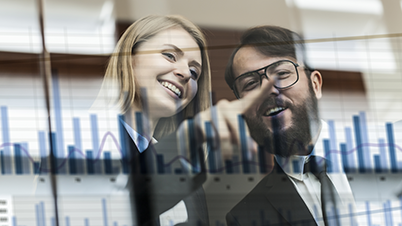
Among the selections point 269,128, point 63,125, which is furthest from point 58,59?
point 269,128

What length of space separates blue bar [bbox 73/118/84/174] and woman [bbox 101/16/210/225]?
106 millimetres

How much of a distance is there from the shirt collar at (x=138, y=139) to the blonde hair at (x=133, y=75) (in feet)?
0.10

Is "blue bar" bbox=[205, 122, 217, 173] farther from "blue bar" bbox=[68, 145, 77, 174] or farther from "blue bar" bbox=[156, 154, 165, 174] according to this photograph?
"blue bar" bbox=[68, 145, 77, 174]

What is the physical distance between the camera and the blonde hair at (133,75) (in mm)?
1108

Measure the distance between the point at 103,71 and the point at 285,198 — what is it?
595 millimetres

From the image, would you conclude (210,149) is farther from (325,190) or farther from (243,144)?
(325,190)

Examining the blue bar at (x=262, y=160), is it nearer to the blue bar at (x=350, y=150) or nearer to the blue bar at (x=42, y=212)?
the blue bar at (x=350, y=150)

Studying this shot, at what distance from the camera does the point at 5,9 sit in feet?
3.79

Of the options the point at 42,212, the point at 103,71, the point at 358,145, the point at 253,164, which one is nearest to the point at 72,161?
the point at 42,212

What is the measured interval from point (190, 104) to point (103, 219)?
37 cm

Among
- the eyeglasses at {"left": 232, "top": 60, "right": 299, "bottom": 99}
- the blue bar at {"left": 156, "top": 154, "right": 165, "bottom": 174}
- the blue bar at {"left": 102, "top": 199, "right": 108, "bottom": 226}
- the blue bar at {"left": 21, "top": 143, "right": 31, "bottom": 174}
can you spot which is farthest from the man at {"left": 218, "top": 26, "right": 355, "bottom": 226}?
the blue bar at {"left": 21, "top": 143, "right": 31, "bottom": 174}

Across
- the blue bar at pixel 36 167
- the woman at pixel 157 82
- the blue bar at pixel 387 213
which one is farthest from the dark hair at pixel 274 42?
the blue bar at pixel 36 167

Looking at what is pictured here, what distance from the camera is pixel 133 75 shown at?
112cm

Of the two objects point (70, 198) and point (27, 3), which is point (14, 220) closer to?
point (70, 198)
